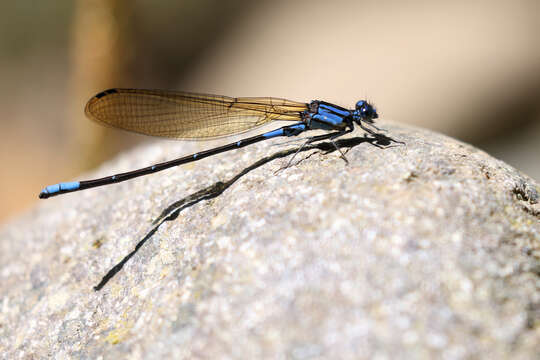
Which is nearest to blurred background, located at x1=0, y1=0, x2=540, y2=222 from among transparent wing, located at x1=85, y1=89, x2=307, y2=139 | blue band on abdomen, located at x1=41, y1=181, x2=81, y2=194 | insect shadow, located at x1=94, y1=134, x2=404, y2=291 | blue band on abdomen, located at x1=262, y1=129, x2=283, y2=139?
transparent wing, located at x1=85, y1=89, x2=307, y2=139

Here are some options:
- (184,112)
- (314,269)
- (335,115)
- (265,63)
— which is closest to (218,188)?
(184,112)

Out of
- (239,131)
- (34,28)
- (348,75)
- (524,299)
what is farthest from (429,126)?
(34,28)

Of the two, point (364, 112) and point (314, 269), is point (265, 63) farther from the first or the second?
point (314, 269)

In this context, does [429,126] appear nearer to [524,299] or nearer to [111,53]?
[111,53]

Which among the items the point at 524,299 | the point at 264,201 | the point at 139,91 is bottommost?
the point at 524,299

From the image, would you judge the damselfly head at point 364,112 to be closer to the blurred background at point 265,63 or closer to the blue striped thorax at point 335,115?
the blue striped thorax at point 335,115

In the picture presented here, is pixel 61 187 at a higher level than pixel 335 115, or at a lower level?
lower

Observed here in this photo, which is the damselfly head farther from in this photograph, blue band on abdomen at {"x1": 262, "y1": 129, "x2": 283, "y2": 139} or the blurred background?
the blurred background

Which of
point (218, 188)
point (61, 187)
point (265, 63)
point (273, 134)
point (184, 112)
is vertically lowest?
point (218, 188)
